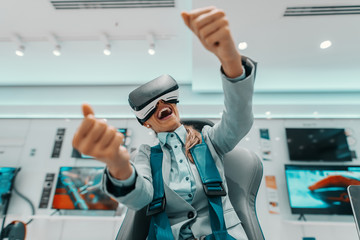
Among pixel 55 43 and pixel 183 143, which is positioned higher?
pixel 55 43

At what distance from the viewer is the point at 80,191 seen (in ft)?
7.79

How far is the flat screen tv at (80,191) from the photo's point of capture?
2311 millimetres

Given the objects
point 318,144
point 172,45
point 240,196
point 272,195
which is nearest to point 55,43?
point 172,45

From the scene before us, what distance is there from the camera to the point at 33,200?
2434mm

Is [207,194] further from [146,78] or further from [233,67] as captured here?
[146,78]

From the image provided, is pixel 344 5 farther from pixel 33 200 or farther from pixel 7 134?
pixel 7 134

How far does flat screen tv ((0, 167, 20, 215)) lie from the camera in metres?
2.38

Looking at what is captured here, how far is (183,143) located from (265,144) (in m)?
1.99

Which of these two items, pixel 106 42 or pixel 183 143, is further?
pixel 106 42

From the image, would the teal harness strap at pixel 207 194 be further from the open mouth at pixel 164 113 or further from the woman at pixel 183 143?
the open mouth at pixel 164 113

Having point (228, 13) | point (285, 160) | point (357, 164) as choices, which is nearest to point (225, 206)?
point (228, 13)

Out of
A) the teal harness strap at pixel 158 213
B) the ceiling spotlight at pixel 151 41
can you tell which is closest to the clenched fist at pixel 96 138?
the teal harness strap at pixel 158 213

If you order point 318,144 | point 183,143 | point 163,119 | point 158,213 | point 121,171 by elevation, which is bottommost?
point 158,213

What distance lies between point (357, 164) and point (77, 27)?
3.64m
